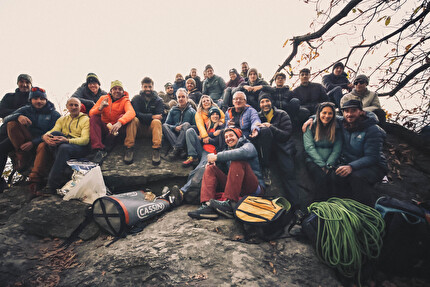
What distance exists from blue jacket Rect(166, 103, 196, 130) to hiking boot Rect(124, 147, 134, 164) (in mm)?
1426

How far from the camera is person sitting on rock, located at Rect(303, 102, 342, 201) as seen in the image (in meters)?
3.30

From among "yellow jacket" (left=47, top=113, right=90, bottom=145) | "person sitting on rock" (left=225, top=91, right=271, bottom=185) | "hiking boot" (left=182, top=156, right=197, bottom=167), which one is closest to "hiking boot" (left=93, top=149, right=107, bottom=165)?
"yellow jacket" (left=47, top=113, right=90, bottom=145)

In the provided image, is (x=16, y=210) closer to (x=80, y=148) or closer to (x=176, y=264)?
(x=80, y=148)

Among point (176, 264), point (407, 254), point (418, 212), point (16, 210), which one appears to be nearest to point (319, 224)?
point (407, 254)

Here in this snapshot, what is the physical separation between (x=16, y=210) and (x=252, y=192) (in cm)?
516

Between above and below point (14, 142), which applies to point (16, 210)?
below

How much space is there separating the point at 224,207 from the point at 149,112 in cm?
373

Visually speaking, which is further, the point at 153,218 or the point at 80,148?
the point at 80,148

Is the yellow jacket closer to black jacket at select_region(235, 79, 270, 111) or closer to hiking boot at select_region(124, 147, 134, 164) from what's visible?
hiking boot at select_region(124, 147, 134, 164)

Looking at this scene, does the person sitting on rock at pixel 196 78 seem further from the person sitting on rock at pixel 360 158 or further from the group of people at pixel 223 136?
the person sitting on rock at pixel 360 158

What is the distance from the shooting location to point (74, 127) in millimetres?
4070

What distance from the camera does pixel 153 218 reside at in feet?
10.9

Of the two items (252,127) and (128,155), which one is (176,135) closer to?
(128,155)

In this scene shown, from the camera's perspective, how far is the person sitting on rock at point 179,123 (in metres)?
4.81
